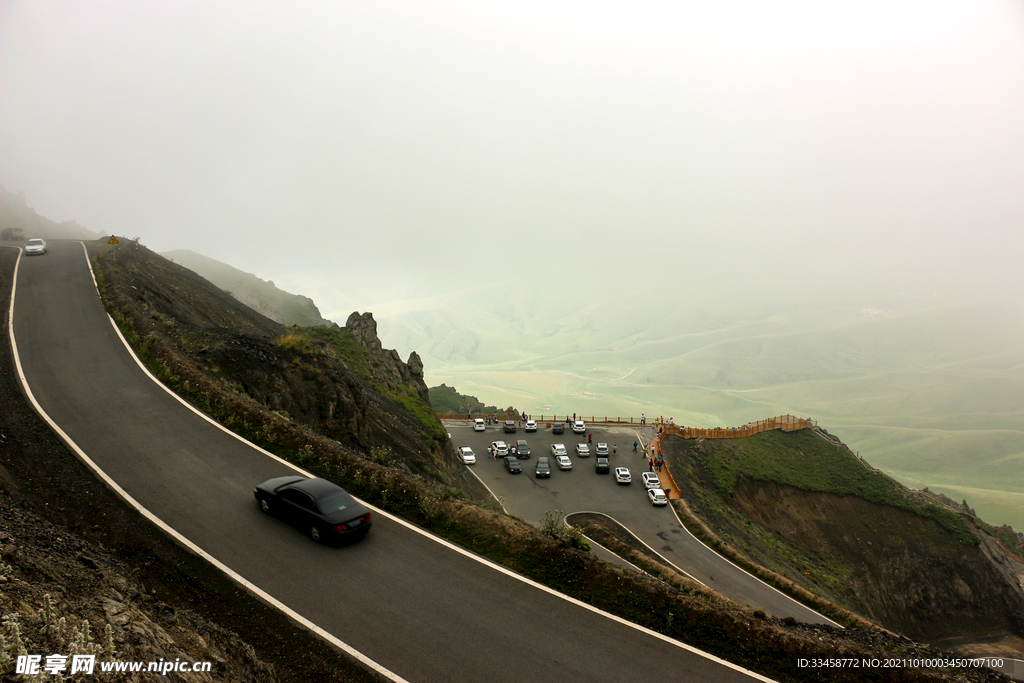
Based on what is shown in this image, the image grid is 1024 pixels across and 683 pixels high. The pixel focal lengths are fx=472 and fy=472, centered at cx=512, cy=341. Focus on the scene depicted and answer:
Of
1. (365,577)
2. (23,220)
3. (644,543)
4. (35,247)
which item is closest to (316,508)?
(365,577)

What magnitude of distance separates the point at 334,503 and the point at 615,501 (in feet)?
110

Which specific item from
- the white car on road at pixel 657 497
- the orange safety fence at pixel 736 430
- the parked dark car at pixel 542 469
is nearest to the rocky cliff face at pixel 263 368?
the parked dark car at pixel 542 469

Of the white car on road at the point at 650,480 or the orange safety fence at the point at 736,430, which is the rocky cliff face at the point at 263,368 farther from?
the orange safety fence at the point at 736,430

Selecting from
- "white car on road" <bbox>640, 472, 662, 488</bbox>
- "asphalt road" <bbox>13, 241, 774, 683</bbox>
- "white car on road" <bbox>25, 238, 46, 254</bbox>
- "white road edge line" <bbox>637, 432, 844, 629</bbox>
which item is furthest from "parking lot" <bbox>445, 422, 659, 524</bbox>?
"white car on road" <bbox>25, 238, 46, 254</bbox>

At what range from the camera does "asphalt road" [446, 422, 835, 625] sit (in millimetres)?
29953

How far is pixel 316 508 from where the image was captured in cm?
1241

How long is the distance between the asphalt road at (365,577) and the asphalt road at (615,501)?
69.6 feet

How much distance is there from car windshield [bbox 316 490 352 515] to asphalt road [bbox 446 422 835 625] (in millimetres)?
21365

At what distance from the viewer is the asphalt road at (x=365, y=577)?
9430 millimetres

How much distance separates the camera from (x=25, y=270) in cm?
3378

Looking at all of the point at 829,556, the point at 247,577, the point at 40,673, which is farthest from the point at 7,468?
the point at 829,556

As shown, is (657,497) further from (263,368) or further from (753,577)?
(263,368)

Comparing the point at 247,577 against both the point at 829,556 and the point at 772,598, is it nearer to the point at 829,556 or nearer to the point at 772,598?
the point at 772,598

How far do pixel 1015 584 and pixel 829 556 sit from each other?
76.6 feet
